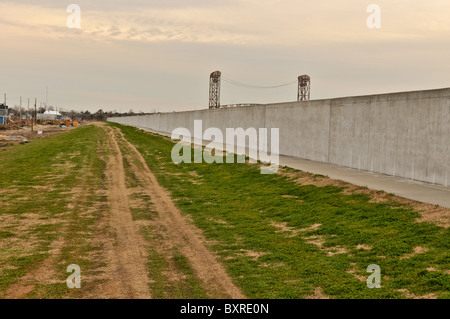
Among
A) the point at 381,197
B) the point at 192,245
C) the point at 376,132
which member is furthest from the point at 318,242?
the point at 376,132

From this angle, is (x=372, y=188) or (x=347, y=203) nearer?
(x=347, y=203)

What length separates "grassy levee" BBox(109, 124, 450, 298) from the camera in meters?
7.66

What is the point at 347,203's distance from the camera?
1295 centimetres

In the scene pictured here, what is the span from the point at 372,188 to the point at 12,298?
1077 cm

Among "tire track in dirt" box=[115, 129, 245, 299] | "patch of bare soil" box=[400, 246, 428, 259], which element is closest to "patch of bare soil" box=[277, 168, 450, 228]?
"patch of bare soil" box=[400, 246, 428, 259]

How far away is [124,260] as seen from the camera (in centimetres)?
928

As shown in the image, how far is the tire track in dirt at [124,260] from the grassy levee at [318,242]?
1.68 meters

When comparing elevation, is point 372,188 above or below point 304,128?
below

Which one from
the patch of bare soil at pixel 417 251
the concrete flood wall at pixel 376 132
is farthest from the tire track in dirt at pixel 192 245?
the concrete flood wall at pixel 376 132

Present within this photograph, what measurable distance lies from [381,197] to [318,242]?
328 centimetres

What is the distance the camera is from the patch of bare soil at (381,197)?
400 inches

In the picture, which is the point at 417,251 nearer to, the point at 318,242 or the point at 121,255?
the point at 318,242
